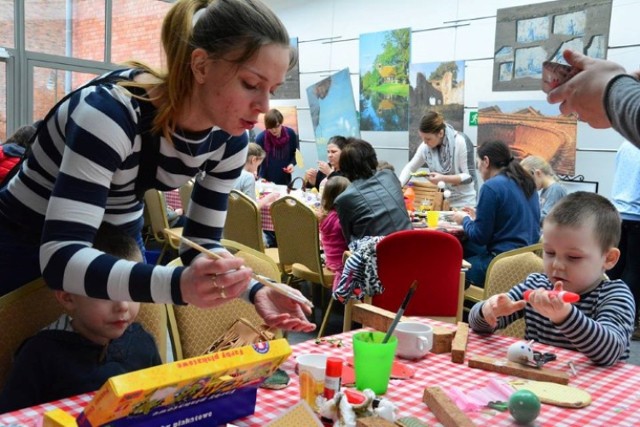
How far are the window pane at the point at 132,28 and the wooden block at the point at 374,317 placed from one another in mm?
7727

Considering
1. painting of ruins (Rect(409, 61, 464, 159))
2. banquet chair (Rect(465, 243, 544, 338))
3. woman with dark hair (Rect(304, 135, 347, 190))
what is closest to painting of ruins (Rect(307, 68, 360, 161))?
painting of ruins (Rect(409, 61, 464, 159))

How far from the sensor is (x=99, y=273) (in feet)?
3.73

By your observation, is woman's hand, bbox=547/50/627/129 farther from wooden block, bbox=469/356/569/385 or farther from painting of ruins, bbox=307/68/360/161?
painting of ruins, bbox=307/68/360/161

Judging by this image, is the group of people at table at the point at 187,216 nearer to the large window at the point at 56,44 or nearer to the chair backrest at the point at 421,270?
the chair backrest at the point at 421,270

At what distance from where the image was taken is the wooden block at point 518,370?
1.38 m

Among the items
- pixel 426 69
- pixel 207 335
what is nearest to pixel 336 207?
pixel 207 335

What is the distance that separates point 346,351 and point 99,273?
0.65m

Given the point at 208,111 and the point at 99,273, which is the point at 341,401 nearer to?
the point at 99,273

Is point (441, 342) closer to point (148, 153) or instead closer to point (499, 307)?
point (499, 307)

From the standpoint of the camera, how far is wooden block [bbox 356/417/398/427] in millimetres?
1052


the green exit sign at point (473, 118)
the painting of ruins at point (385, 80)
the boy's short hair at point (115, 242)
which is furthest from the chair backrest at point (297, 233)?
the painting of ruins at point (385, 80)

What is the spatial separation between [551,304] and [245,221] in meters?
3.05

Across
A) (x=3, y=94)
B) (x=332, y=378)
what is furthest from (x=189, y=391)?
(x=3, y=94)

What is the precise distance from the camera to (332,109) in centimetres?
879
